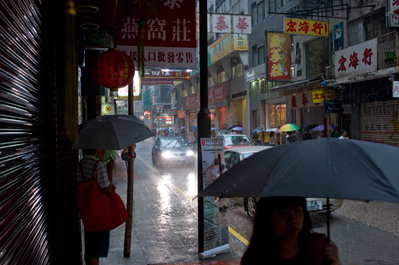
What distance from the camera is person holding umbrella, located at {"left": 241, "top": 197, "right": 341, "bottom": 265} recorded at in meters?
2.04

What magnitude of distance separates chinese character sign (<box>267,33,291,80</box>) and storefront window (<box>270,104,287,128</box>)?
15.8ft

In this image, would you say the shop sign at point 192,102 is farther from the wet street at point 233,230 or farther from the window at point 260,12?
the wet street at point 233,230

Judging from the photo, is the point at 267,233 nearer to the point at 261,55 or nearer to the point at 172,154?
the point at 172,154

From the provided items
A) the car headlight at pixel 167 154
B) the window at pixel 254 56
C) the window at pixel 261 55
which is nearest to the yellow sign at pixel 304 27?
the car headlight at pixel 167 154

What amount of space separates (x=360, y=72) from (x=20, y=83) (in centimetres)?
1613

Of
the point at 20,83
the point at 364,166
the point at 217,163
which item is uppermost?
the point at 20,83

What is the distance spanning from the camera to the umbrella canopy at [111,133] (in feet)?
14.4

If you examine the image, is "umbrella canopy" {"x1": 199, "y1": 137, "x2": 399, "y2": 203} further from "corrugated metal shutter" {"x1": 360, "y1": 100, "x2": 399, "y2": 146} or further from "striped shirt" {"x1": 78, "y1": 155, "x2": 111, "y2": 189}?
"corrugated metal shutter" {"x1": 360, "y1": 100, "x2": 399, "y2": 146}

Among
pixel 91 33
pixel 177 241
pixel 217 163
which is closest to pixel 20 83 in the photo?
pixel 217 163

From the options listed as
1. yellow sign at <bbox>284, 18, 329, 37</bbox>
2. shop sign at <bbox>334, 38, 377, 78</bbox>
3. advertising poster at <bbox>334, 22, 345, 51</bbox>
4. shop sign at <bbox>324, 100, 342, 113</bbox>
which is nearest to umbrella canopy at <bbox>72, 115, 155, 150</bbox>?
yellow sign at <bbox>284, 18, 329, 37</bbox>

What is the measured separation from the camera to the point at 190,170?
17453mm

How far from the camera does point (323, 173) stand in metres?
1.74

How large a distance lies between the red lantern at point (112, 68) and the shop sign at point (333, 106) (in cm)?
1474

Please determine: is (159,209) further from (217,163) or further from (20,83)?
(20,83)
